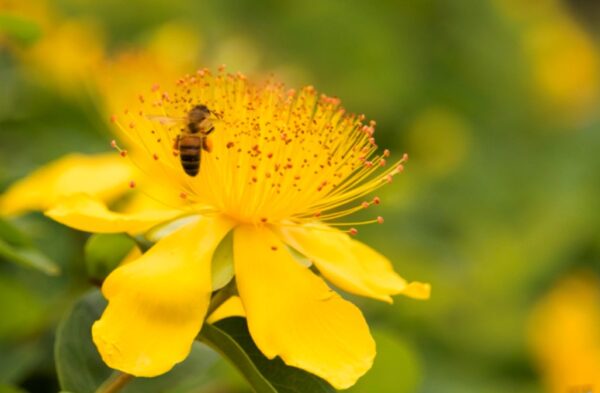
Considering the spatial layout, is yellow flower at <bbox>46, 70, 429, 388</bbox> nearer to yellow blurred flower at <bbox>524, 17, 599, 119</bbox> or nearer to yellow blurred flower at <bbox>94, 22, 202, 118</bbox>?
yellow blurred flower at <bbox>94, 22, 202, 118</bbox>

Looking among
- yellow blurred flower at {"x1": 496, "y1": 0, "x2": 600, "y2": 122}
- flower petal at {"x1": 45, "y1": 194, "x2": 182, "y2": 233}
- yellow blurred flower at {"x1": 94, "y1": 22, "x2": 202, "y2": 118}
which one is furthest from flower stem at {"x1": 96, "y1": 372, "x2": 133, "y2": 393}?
yellow blurred flower at {"x1": 496, "y1": 0, "x2": 600, "y2": 122}

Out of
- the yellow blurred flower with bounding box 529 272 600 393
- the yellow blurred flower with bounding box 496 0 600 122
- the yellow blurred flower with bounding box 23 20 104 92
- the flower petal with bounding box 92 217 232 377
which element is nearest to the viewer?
the flower petal with bounding box 92 217 232 377

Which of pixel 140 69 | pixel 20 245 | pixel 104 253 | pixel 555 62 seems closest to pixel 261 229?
pixel 104 253

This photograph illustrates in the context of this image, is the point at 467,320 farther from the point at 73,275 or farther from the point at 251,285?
the point at 251,285

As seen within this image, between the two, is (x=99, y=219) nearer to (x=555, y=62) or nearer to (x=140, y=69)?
(x=140, y=69)

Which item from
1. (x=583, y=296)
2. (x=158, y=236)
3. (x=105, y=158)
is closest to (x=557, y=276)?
(x=583, y=296)

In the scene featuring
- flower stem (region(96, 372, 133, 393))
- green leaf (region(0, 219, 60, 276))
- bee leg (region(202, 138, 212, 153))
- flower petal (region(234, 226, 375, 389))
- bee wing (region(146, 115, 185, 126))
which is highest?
bee leg (region(202, 138, 212, 153))
